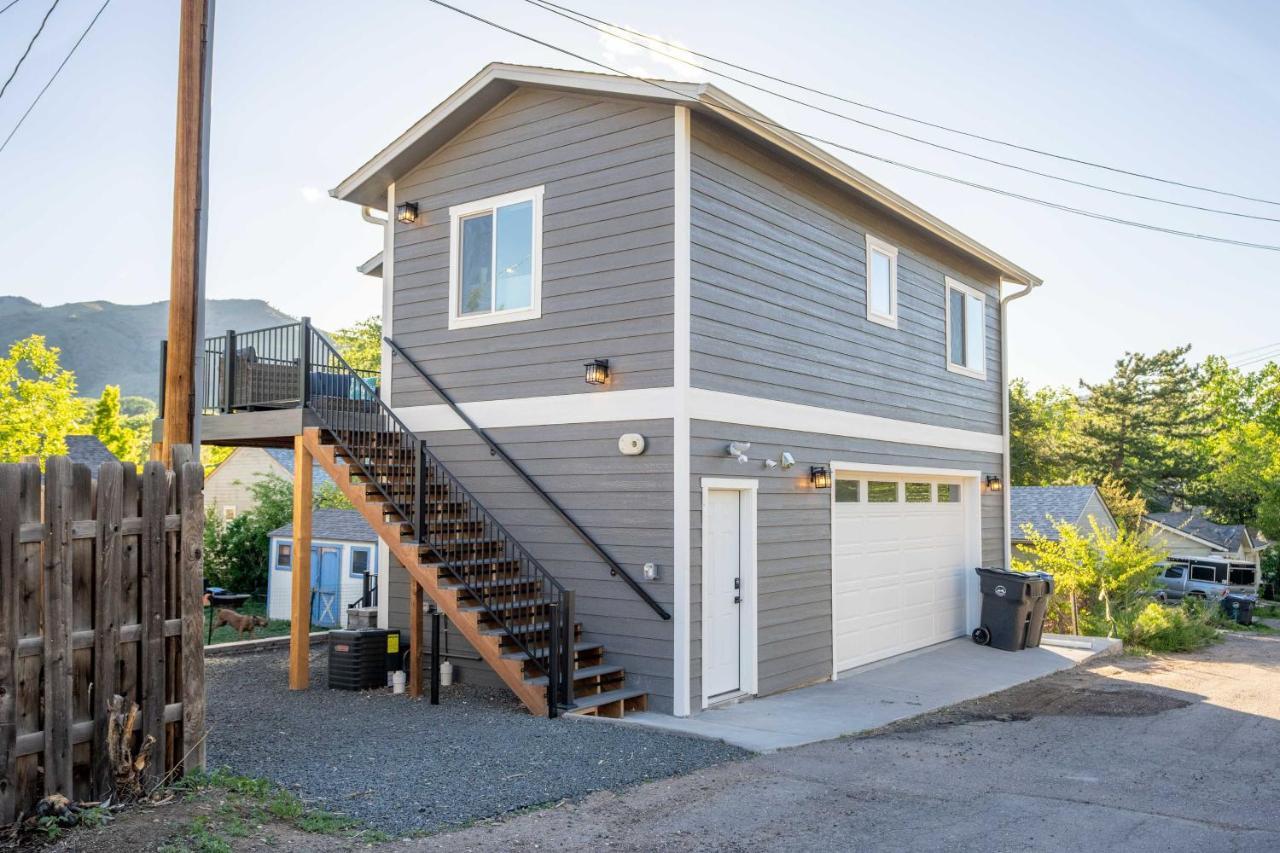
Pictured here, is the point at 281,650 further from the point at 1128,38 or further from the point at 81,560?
the point at 1128,38

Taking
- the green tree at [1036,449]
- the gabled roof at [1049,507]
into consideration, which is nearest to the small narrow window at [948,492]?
the gabled roof at [1049,507]

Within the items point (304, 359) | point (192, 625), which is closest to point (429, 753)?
point (192, 625)

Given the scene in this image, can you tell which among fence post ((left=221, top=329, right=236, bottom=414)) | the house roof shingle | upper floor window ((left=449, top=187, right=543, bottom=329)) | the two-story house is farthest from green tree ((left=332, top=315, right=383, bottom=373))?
upper floor window ((left=449, top=187, right=543, bottom=329))

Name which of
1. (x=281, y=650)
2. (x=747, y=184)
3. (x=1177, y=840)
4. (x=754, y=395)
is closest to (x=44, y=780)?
(x=1177, y=840)

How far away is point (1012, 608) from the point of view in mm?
12883

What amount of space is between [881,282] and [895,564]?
3.63 m

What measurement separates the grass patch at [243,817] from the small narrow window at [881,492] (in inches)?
312

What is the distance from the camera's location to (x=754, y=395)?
9.50 m

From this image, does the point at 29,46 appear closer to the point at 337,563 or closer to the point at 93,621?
the point at 93,621

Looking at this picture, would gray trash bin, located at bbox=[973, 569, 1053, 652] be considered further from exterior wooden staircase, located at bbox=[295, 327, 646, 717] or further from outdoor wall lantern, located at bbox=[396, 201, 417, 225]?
outdoor wall lantern, located at bbox=[396, 201, 417, 225]

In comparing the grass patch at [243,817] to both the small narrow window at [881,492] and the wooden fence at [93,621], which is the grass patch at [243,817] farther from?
the small narrow window at [881,492]

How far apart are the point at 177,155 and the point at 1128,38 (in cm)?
1443

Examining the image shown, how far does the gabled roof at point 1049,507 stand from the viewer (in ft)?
88.2

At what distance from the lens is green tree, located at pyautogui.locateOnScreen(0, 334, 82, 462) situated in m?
26.4
